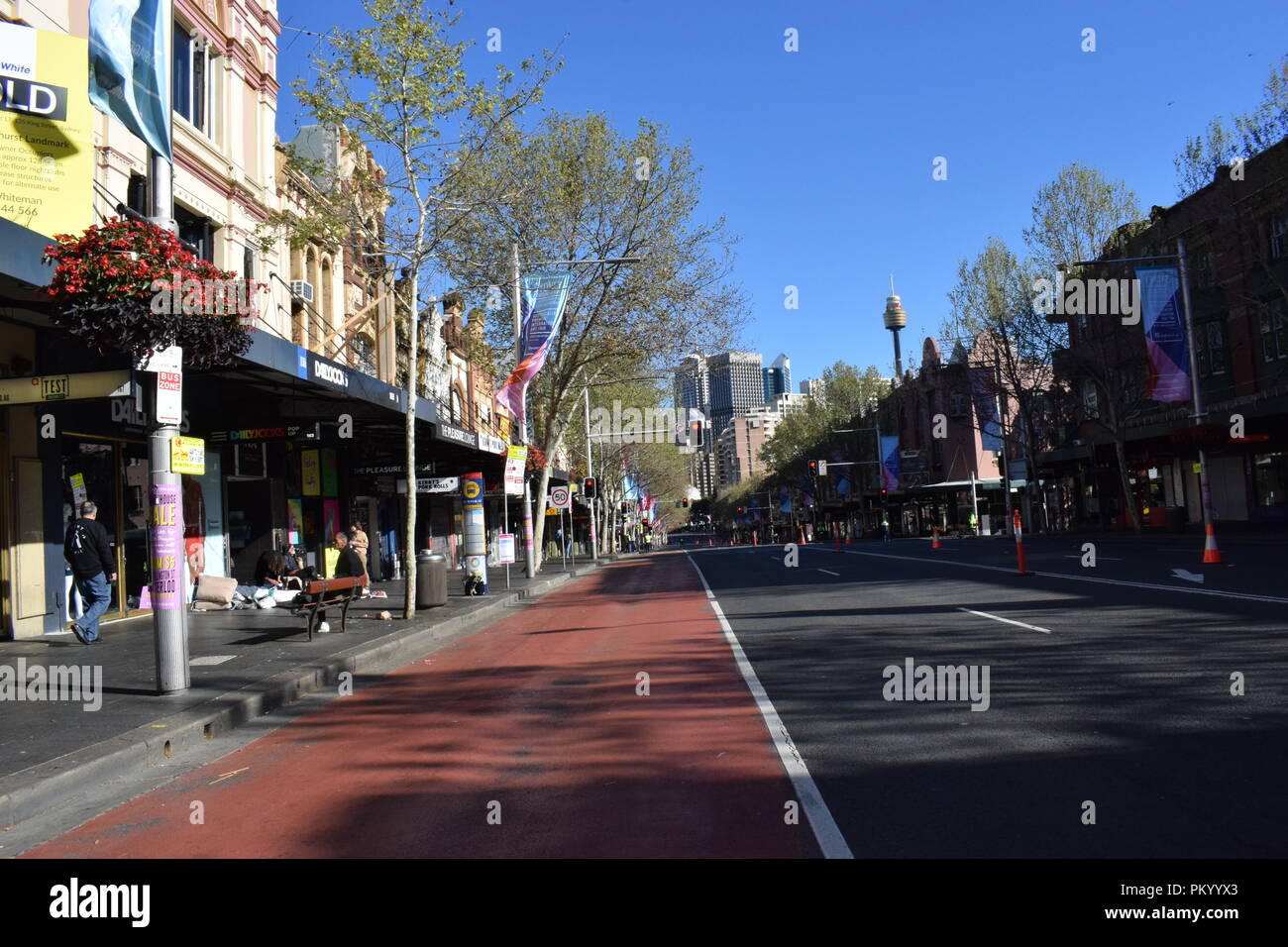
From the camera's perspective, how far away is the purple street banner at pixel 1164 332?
2561 centimetres

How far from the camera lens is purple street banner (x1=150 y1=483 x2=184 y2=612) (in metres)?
8.92

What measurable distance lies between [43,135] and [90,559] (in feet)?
17.3

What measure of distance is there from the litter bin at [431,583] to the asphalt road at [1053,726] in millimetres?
7475

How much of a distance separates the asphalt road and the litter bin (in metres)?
7.48

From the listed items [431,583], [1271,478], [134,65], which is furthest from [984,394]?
[134,65]

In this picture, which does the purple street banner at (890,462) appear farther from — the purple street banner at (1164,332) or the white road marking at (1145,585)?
the white road marking at (1145,585)

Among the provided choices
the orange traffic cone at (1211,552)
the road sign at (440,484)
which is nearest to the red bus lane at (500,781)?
A: the orange traffic cone at (1211,552)

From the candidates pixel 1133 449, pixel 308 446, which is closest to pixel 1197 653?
pixel 308 446

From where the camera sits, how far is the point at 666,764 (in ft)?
19.5

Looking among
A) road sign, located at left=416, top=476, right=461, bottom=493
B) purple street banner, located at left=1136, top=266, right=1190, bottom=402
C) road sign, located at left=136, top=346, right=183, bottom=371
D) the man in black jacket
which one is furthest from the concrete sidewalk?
purple street banner, located at left=1136, top=266, right=1190, bottom=402

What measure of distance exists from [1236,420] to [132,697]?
28.8 m

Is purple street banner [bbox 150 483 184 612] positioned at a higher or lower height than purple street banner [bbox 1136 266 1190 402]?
lower

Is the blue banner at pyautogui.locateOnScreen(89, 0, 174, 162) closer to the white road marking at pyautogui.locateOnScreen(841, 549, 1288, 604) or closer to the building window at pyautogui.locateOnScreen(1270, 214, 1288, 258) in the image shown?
the white road marking at pyautogui.locateOnScreen(841, 549, 1288, 604)
